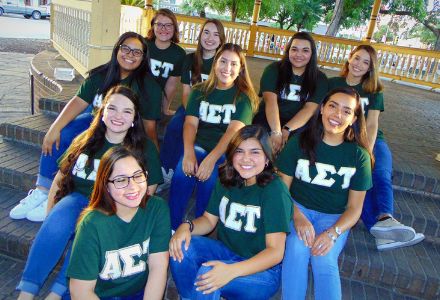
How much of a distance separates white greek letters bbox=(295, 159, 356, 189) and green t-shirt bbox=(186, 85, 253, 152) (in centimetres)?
55

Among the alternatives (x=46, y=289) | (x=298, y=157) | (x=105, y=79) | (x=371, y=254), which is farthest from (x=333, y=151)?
(x=46, y=289)

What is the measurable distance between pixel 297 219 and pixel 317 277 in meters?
0.34

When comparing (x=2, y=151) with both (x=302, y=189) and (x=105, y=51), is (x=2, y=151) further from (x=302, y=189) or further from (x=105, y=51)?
(x=302, y=189)

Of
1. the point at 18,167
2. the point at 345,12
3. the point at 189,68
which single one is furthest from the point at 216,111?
the point at 345,12

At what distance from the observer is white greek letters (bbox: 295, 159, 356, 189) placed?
2172 millimetres

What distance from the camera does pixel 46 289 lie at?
2195mm

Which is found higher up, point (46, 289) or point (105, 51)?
point (105, 51)

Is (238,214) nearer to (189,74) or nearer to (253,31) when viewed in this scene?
(189,74)

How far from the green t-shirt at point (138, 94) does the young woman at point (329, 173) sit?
98cm

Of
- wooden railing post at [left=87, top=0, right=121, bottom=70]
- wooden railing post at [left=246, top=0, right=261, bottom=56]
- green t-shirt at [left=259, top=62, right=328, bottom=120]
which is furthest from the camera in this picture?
wooden railing post at [left=246, top=0, right=261, bottom=56]

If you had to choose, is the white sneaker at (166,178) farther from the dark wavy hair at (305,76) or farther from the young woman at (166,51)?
the dark wavy hair at (305,76)

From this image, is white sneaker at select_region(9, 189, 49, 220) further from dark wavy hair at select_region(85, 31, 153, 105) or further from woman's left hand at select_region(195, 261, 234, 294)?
woman's left hand at select_region(195, 261, 234, 294)

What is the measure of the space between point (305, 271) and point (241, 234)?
397mm

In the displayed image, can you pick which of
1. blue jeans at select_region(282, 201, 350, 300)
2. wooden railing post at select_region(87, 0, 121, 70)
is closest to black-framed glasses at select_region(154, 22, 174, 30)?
wooden railing post at select_region(87, 0, 121, 70)
